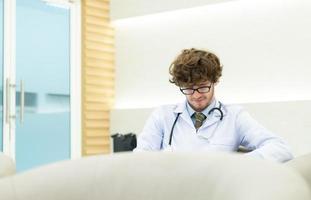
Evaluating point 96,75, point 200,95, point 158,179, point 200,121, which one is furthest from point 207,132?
point 96,75

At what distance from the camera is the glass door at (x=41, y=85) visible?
18.9ft

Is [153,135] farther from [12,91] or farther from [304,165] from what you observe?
[12,91]

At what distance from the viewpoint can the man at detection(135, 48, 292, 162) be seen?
2.77 m

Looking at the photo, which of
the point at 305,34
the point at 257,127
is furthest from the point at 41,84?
the point at 257,127

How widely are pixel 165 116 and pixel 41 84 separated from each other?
3.20 meters

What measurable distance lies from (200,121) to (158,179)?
1.95 m

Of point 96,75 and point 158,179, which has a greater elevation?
point 96,75

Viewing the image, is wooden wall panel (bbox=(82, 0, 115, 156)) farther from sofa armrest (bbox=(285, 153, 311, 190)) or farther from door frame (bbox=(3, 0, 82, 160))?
sofa armrest (bbox=(285, 153, 311, 190))

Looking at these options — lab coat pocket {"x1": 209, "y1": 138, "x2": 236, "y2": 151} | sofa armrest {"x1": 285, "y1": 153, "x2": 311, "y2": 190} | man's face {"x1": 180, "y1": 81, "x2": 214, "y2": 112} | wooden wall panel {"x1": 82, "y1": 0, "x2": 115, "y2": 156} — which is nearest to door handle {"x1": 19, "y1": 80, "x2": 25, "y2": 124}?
wooden wall panel {"x1": 82, "y1": 0, "x2": 115, "y2": 156}

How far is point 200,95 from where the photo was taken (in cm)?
284

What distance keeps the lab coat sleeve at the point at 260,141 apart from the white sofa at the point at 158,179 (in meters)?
1.45

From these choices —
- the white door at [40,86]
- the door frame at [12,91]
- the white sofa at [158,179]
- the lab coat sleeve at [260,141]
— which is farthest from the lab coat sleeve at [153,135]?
the white door at [40,86]

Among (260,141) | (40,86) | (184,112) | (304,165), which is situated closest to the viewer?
(304,165)

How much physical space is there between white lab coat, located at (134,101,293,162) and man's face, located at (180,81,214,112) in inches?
2.5
